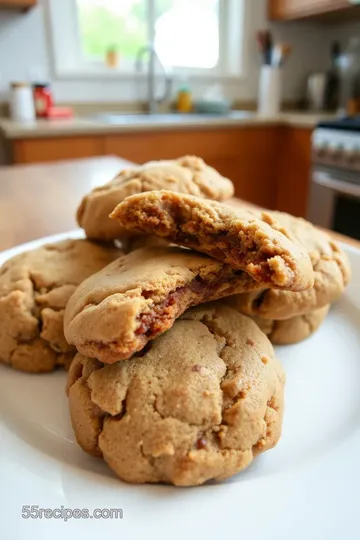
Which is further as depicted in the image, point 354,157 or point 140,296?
point 354,157

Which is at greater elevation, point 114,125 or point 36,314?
point 114,125

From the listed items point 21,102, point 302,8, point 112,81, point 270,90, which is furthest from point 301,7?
point 21,102

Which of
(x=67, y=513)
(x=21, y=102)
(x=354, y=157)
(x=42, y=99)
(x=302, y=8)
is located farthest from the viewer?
(x=302, y=8)

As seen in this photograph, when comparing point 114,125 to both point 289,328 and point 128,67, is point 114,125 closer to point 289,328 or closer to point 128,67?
point 128,67

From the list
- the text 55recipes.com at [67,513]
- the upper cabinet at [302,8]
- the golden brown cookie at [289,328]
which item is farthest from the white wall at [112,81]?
the text 55recipes.com at [67,513]

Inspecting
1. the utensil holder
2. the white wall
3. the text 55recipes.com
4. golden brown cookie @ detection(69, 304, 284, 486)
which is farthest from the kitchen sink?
the text 55recipes.com

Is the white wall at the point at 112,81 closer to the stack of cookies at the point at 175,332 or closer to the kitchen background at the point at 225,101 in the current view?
the kitchen background at the point at 225,101

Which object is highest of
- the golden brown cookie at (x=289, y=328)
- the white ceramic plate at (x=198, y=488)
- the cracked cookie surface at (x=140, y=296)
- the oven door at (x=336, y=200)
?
the cracked cookie surface at (x=140, y=296)
